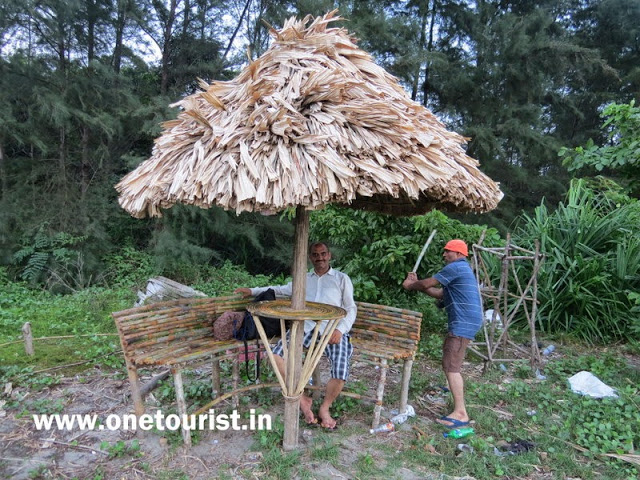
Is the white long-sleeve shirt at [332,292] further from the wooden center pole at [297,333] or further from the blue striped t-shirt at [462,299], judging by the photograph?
the blue striped t-shirt at [462,299]

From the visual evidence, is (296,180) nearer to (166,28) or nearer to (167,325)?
(167,325)

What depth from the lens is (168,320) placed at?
302 cm

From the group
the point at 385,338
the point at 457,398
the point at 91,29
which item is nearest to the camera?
the point at 457,398

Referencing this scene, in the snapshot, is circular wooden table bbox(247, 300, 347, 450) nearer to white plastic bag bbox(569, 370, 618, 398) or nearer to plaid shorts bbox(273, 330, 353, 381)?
plaid shorts bbox(273, 330, 353, 381)

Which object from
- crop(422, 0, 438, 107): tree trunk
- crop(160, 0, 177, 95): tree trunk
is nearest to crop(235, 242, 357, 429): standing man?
crop(160, 0, 177, 95): tree trunk

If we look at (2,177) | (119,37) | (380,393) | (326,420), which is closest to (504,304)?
(380,393)

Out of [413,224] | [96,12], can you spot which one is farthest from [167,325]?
[96,12]

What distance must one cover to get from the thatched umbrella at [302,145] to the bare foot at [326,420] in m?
0.82

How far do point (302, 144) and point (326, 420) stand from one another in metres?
1.88

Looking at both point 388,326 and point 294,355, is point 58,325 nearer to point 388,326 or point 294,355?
point 294,355

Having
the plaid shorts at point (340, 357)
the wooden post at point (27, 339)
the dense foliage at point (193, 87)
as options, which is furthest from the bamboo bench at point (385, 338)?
the dense foliage at point (193, 87)

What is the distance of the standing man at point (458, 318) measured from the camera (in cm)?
304

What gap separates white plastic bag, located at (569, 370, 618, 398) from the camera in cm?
355

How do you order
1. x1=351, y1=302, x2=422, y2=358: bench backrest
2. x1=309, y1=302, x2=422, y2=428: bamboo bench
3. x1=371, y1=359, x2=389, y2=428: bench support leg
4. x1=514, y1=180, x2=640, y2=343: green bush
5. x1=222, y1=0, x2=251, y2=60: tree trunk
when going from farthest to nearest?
1. x1=222, y1=0, x2=251, y2=60: tree trunk
2. x1=514, y1=180, x2=640, y2=343: green bush
3. x1=351, y1=302, x2=422, y2=358: bench backrest
4. x1=309, y1=302, x2=422, y2=428: bamboo bench
5. x1=371, y1=359, x2=389, y2=428: bench support leg
